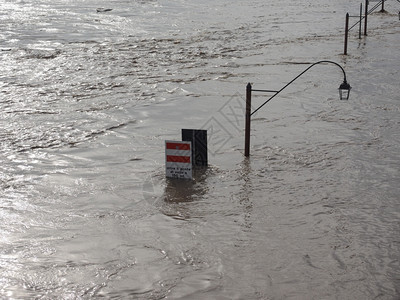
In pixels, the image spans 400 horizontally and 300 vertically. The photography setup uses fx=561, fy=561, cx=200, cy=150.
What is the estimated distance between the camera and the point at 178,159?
9.91 m

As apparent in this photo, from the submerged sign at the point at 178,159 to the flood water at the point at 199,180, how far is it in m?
0.19

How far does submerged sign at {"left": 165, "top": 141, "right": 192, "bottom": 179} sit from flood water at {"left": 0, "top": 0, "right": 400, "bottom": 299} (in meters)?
0.19

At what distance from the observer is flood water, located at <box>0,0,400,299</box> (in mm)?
7082

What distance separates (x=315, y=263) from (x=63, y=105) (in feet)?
33.3

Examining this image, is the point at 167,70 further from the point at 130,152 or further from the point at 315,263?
the point at 315,263

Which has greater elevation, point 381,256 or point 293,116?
point 293,116

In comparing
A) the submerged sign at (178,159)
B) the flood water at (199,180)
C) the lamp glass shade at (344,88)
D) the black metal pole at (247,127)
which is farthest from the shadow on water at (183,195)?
the lamp glass shade at (344,88)

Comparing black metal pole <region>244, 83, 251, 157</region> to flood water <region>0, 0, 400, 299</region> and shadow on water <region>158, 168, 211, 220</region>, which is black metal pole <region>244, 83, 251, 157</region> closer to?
flood water <region>0, 0, 400, 299</region>

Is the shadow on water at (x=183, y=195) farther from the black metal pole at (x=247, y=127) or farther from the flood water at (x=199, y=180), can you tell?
the black metal pole at (x=247, y=127)

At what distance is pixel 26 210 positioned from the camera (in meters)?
9.06

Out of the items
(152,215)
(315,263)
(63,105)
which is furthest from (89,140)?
(315,263)

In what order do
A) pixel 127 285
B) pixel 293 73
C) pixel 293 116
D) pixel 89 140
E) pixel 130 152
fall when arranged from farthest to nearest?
1. pixel 293 73
2. pixel 293 116
3. pixel 89 140
4. pixel 130 152
5. pixel 127 285

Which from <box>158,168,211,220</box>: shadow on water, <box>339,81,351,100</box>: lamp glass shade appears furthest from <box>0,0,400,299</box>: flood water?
<box>339,81,351,100</box>: lamp glass shade

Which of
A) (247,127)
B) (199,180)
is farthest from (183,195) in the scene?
(247,127)
